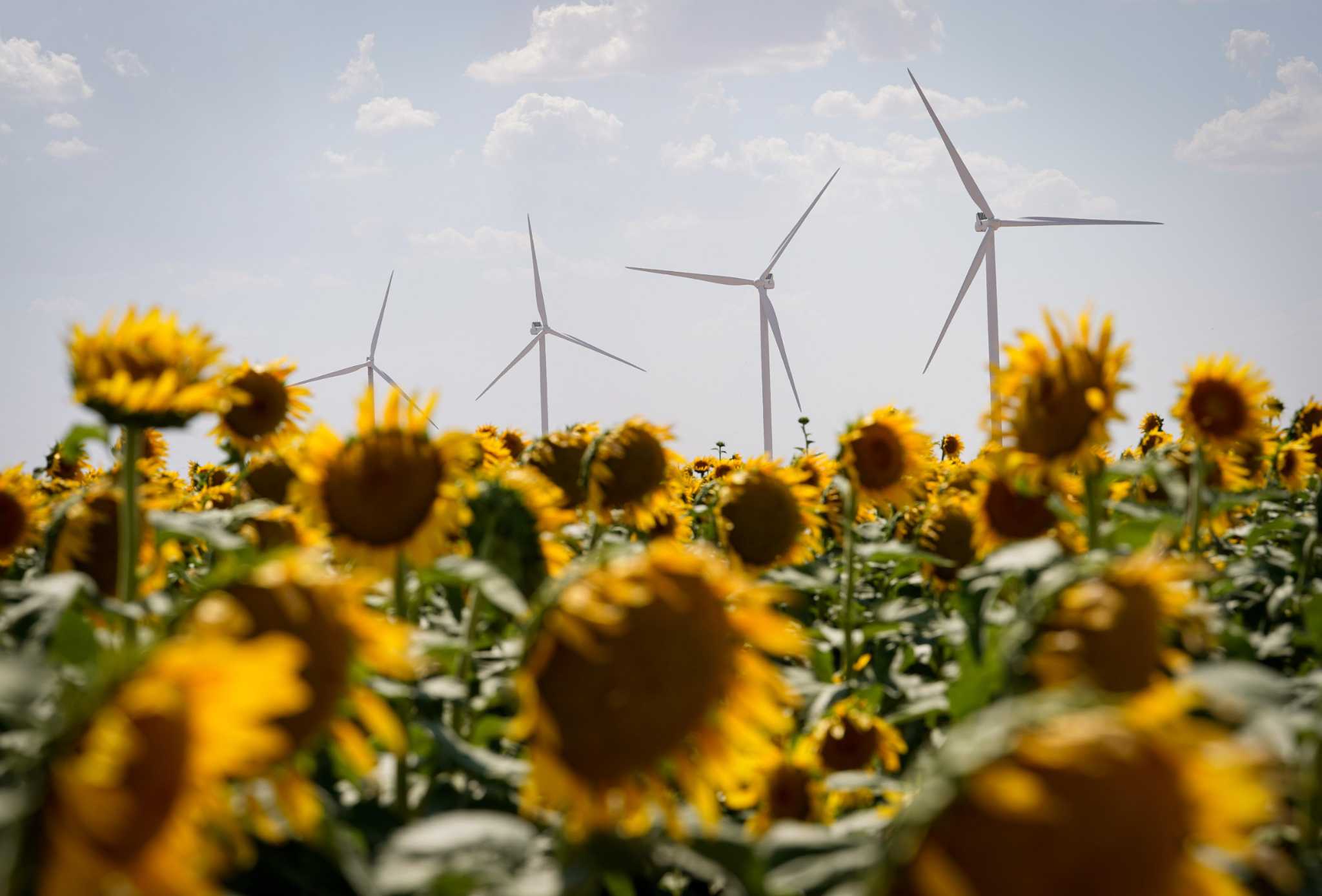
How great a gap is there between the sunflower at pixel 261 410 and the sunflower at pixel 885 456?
3.08 m

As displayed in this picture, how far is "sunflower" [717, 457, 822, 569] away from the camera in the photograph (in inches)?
183

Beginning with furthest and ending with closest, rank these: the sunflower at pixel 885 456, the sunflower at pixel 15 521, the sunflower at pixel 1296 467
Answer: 1. the sunflower at pixel 1296 467
2. the sunflower at pixel 885 456
3. the sunflower at pixel 15 521

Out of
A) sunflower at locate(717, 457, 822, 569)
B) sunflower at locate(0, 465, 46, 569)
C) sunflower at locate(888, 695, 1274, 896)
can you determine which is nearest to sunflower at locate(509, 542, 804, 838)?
sunflower at locate(888, 695, 1274, 896)

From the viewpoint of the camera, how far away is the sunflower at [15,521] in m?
4.09

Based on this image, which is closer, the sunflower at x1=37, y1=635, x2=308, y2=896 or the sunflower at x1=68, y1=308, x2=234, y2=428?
the sunflower at x1=37, y1=635, x2=308, y2=896

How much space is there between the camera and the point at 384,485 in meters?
2.79

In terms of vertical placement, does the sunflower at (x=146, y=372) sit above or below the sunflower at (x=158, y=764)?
above

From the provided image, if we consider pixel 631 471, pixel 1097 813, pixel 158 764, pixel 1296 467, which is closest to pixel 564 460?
pixel 631 471

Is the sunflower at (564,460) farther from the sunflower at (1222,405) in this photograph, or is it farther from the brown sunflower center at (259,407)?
the sunflower at (1222,405)

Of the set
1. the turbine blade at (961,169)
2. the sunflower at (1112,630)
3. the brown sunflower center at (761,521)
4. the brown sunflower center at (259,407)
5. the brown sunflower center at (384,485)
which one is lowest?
the brown sunflower center at (761,521)

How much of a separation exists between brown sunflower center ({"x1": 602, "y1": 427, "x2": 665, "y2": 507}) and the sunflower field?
0.07ft

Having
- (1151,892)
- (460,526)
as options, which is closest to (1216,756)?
(1151,892)

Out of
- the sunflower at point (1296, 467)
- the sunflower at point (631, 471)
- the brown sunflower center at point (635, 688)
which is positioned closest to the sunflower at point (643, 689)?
the brown sunflower center at point (635, 688)

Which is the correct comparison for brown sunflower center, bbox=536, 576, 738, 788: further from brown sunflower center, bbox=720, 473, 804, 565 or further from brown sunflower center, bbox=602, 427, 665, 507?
brown sunflower center, bbox=720, 473, 804, 565
